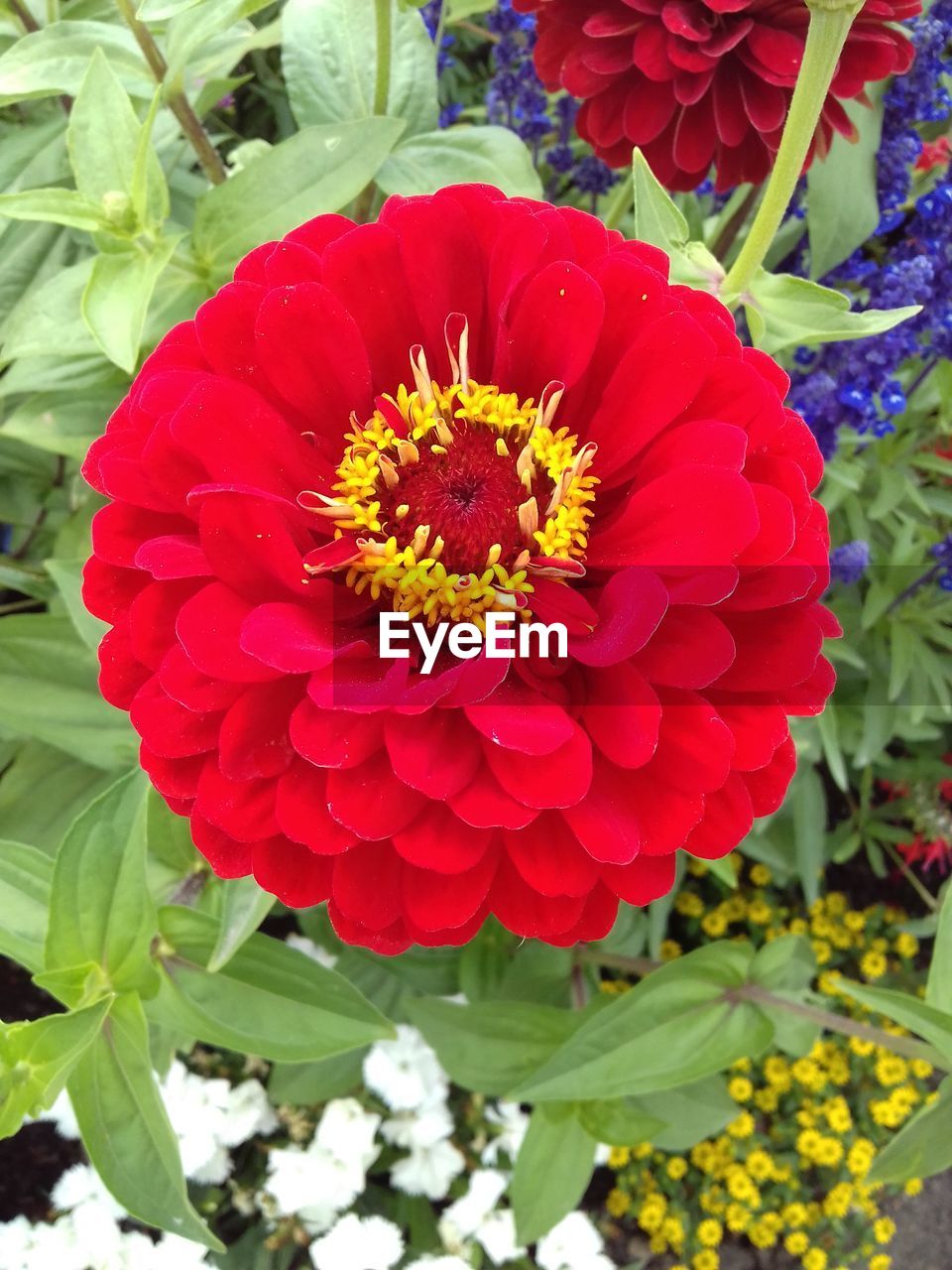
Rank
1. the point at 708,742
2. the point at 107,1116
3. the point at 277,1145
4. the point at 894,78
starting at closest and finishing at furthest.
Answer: the point at 708,742 → the point at 107,1116 → the point at 894,78 → the point at 277,1145

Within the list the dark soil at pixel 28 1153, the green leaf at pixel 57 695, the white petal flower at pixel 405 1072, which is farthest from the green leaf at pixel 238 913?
the dark soil at pixel 28 1153

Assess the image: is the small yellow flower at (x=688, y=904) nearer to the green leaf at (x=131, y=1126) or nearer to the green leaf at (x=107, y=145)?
the green leaf at (x=131, y=1126)

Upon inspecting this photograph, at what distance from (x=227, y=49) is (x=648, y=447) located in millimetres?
654

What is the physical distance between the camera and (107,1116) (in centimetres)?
63

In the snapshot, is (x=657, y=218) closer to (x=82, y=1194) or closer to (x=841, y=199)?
(x=841, y=199)

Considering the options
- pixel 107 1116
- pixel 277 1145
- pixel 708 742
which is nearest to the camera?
pixel 708 742

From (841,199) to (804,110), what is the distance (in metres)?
0.39

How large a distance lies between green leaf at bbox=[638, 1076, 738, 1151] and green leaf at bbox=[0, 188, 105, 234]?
93 cm

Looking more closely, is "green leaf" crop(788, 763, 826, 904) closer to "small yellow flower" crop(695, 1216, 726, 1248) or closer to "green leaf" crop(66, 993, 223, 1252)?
"small yellow flower" crop(695, 1216, 726, 1248)

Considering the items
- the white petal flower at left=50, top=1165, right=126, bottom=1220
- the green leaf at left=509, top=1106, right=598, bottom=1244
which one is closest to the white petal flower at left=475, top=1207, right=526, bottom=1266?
the green leaf at left=509, top=1106, right=598, bottom=1244

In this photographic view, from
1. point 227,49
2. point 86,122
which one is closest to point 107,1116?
point 86,122

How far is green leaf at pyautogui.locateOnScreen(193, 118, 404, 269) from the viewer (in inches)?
28.8

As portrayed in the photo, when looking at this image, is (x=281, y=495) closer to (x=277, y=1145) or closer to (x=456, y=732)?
(x=456, y=732)
